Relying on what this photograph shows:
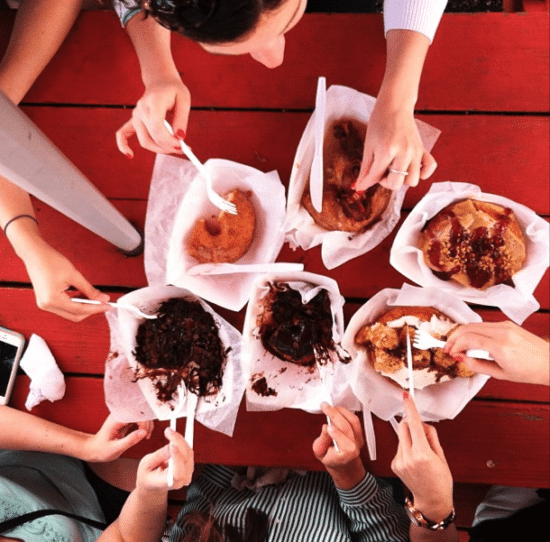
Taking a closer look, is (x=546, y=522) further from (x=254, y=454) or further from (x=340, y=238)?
(x=340, y=238)

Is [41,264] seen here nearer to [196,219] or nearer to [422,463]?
[196,219]

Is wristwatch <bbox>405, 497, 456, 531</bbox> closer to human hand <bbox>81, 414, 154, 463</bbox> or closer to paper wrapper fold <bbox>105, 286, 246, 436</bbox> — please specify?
paper wrapper fold <bbox>105, 286, 246, 436</bbox>

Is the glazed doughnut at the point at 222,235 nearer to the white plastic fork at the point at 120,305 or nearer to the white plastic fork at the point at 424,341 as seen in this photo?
the white plastic fork at the point at 120,305

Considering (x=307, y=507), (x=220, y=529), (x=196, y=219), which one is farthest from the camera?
(x=307, y=507)

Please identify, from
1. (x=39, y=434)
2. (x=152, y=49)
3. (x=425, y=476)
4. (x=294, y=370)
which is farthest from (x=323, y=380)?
(x=152, y=49)

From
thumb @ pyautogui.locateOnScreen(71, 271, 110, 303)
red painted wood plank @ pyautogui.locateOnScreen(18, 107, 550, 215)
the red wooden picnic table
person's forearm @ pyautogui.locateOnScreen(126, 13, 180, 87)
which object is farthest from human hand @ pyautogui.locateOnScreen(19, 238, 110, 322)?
person's forearm @ pyautogui.locateOnScreen(126, 13, 180, 87)

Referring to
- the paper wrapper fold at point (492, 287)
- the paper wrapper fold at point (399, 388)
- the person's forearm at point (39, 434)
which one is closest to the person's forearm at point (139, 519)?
the person's forearm at point (39, 434)

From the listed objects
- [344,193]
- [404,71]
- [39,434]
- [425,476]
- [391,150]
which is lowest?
[39,434]
